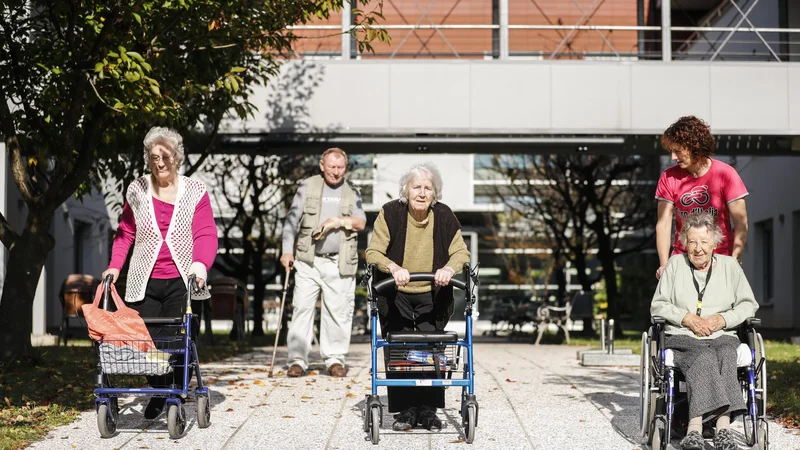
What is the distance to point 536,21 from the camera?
58.4ft

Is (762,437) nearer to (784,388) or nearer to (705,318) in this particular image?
(705,318)

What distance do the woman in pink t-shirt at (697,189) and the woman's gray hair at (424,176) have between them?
1.30 m

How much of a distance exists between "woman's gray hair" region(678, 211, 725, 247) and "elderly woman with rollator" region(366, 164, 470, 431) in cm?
119

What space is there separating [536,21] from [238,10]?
358 inches

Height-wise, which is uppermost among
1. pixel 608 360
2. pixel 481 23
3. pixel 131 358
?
pixel 481 23

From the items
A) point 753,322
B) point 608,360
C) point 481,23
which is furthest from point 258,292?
point 753,322

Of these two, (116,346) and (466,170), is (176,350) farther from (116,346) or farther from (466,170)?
(466,170)

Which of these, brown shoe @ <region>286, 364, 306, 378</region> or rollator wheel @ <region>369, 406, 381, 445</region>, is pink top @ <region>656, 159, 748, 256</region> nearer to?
rollator wheel @ <region>369, 406, 381, 445</region>

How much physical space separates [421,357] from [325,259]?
339 cm

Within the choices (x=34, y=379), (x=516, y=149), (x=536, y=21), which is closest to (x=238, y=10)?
(x=34, y=379)

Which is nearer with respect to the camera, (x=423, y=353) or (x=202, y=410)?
(x=423, y=353)

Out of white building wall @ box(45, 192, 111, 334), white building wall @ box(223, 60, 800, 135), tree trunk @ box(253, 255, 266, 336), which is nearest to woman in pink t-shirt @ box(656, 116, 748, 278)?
white building wall @ box(223, 60, 800, 135)

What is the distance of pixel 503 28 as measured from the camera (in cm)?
1479

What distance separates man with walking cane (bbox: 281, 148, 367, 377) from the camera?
8.91 metres
